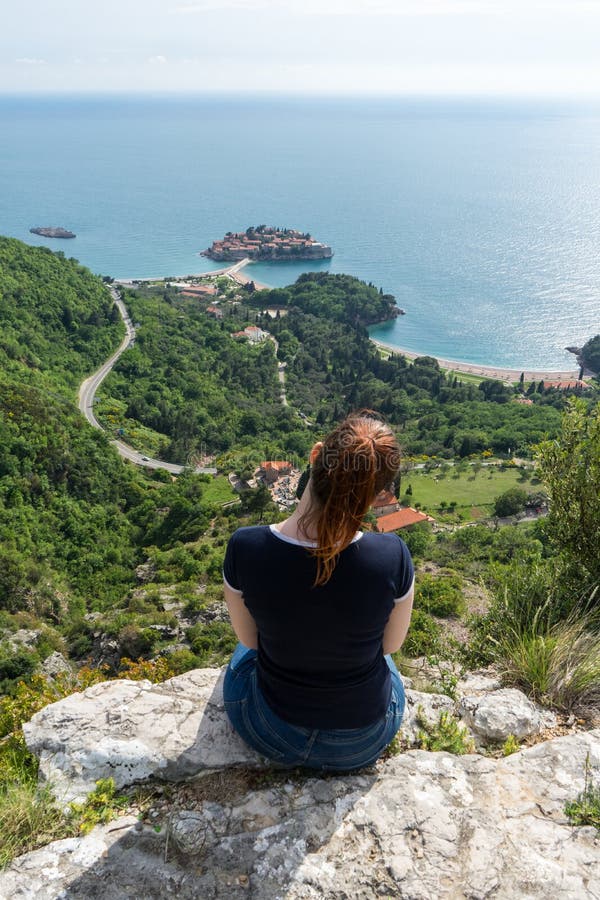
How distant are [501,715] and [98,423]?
151ft

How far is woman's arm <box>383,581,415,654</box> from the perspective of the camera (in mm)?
2596

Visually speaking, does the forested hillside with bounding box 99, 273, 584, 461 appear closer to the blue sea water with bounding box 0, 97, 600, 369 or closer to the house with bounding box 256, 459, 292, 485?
the house with bounding box 256, 459, 292, 485

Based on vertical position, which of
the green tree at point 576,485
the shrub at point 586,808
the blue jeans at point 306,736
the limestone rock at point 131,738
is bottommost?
the limestone rock at point 131,738

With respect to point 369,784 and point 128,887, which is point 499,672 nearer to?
point 369,784

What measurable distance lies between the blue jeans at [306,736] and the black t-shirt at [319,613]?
0.08 meters

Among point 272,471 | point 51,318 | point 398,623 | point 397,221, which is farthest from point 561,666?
point 397,221

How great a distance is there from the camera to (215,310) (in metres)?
76.6

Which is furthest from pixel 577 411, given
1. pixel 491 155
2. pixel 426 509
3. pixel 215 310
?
pixel 491 155

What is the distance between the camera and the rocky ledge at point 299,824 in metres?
2.42

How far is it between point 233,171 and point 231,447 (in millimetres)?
142688

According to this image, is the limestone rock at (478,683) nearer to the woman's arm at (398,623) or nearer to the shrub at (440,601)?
the woman's arm at (398,623)

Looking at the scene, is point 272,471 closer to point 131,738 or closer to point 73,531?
point 73,531

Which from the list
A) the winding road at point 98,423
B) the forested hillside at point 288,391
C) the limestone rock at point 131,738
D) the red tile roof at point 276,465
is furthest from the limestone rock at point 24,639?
the forested hillside at point 288,391

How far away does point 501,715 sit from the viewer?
11.6ft
